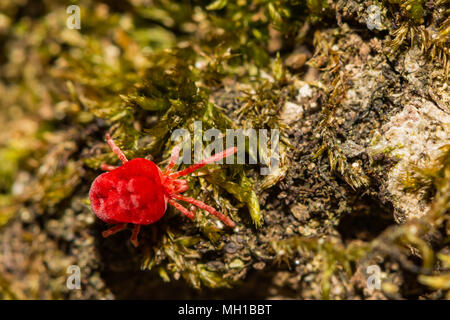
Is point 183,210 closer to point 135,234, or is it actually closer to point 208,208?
point 208,208

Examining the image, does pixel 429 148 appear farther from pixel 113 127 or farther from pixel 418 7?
pixel 113 127

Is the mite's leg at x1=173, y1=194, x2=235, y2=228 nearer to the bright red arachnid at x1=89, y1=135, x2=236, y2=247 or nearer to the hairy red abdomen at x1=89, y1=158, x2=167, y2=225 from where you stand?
the bright red arachnid at x1=89, y1=135, x2=236, y2=247

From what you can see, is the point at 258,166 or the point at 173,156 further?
the point at 258,166

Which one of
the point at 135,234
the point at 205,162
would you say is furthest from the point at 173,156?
the point at 135,234

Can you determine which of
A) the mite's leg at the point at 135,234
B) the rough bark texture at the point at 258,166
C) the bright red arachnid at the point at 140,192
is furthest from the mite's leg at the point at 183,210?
the mite's leg at the point at 135,234

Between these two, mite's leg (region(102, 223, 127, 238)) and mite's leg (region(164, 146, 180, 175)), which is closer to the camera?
mite's leg (region(164, 146, 180, 175))

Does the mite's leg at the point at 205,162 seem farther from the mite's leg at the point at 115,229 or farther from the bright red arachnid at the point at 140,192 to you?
the mite's leg at the point at 115,229

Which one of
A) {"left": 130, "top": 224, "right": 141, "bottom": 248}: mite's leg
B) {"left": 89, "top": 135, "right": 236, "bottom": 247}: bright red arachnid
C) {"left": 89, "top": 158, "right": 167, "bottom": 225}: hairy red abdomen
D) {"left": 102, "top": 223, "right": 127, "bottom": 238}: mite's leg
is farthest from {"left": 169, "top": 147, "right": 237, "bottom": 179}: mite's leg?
{"left": 102, "top": 223, "right": 127, "bottom": 238}: mite's leg

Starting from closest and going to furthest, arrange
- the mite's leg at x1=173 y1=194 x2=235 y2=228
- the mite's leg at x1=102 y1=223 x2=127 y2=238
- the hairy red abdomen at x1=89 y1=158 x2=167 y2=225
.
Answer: the hairy red abdomen at x1=89 y1=158 x2=167 y2=225 < the mite's leg at x1=173 y1=194 x2=235 y2=228 < the mite's leg at x1=102 y1=223 x2=127 y2=238
